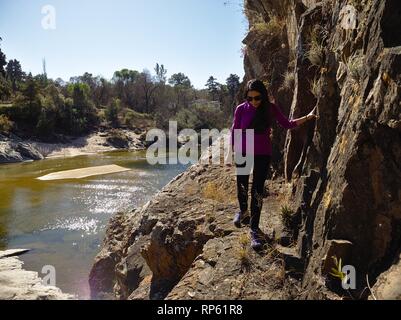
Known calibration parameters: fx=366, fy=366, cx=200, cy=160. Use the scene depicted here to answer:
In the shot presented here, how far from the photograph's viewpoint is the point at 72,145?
129ft

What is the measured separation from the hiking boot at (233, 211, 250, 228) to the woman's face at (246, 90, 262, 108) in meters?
1.47

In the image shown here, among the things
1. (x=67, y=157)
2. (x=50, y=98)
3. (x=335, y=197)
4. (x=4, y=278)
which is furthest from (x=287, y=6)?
(x=50, y=98)

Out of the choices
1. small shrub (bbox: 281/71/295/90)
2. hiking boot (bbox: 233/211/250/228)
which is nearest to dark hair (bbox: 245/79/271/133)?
hiking boot (bbox: 233/211/250/228)

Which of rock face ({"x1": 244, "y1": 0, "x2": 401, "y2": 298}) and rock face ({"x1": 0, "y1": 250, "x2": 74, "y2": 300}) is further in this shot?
rock face ({"x1": 0, "y1": 250, "x2": 74, "y2": 300})

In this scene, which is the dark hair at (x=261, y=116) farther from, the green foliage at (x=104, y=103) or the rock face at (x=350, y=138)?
the green foliage at (x=104, y=103)

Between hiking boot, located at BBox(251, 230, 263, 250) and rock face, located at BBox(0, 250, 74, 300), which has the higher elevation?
hiking boot, located at BBox(251, 230, 263, 250)

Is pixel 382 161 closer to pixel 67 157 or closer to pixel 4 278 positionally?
pixel 4 278

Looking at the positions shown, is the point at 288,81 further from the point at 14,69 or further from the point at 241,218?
the point at 14,69

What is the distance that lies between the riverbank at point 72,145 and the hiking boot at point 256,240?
30274mm

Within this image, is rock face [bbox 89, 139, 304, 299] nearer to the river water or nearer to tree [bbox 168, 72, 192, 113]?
the river water

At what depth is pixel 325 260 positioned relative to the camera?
10.6ft

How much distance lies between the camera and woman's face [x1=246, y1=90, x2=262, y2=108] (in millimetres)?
4324

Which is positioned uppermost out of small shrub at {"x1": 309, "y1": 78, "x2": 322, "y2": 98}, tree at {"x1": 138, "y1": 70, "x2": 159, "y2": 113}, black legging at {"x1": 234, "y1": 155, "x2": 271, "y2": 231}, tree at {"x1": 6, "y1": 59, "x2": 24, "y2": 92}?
tree at {"x1": 6, "y1": 59, "x2": 24, "y2": 92}

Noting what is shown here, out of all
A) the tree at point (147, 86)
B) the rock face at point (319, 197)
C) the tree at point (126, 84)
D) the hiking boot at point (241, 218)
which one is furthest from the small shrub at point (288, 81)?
the tree at point (126, 84)
